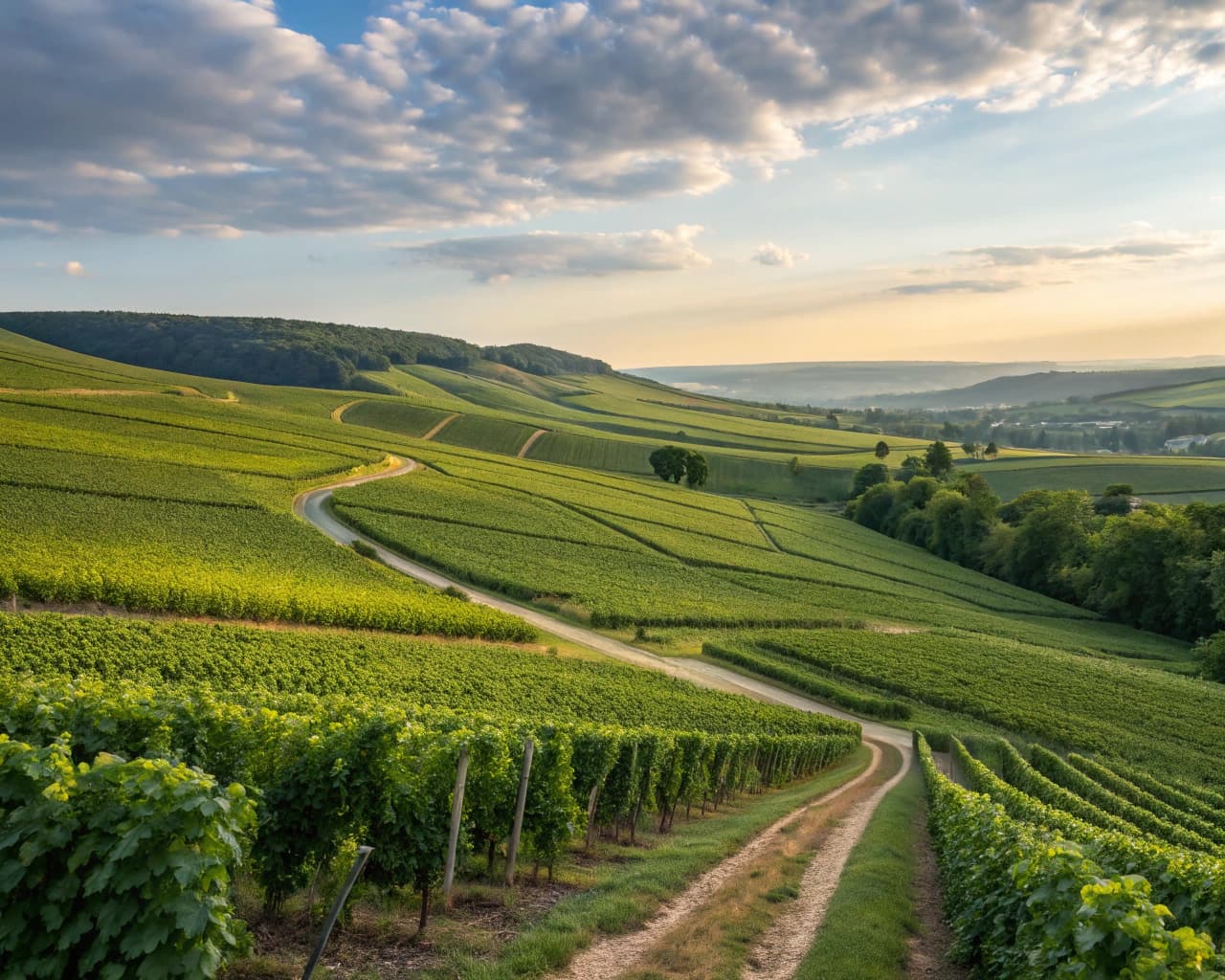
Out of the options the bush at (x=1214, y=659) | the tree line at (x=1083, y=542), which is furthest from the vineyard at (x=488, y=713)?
the tree line at (x=1083, y=542)

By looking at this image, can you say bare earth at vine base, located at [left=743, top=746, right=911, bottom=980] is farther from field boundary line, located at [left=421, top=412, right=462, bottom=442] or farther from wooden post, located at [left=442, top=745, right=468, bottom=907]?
field boundary line, located at [left=421, top=412, right=462, bottom=442]

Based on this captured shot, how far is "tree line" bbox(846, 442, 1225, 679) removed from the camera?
262 feet

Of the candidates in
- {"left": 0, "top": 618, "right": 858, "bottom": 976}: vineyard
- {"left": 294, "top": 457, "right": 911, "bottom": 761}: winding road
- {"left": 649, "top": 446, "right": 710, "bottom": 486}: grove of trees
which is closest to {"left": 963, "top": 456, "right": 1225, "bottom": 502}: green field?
{"left": 649, "top": 446, "right": 710, "bottom": 486}: grove of trees

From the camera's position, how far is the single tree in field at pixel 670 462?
5138 inches

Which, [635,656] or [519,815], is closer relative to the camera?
[519,815]

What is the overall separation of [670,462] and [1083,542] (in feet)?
194

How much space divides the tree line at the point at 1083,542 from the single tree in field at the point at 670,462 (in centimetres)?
3062

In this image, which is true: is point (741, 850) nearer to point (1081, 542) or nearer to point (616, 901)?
point (616, 901)

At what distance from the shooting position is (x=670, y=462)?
428ft

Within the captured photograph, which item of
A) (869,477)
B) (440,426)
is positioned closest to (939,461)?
(869,477)

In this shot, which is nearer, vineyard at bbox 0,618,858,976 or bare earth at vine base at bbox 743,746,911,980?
vineyard at bbox 0,618,858,976

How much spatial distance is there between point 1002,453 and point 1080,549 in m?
92.6

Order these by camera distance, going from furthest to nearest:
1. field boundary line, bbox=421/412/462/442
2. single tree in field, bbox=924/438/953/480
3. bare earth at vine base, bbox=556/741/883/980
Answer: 1. single tree in field, bbox=924/438/953/480
2. field boundary line, bbox=421/412/462/442
3. bare earth at vine base, bbox=556/741/883/980

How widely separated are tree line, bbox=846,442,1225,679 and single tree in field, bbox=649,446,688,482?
3062 centimetres
